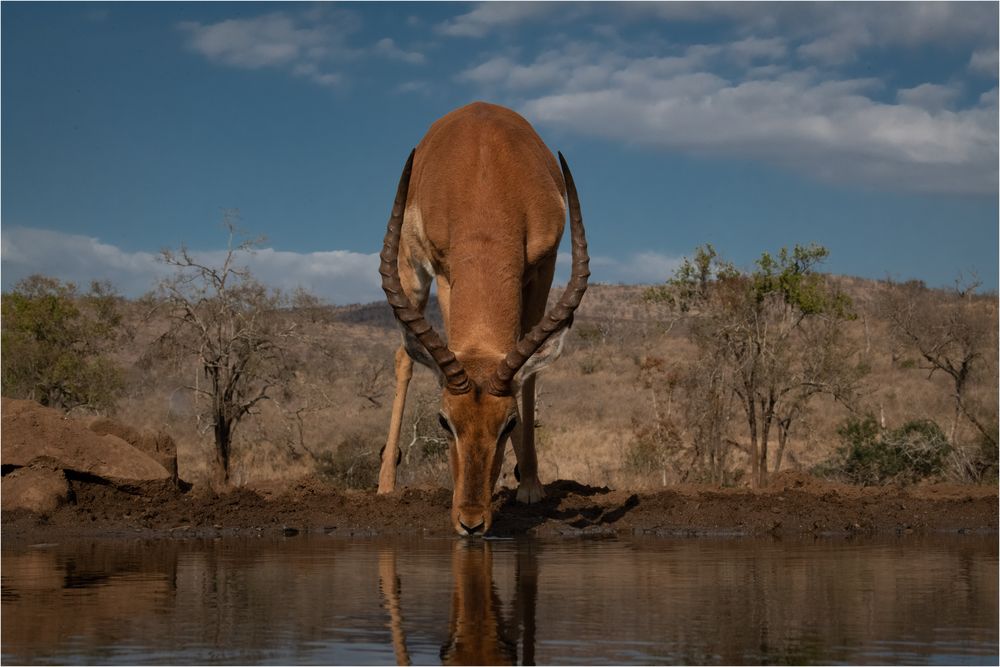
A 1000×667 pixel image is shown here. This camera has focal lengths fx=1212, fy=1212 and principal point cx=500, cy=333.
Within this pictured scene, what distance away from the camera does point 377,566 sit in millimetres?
8844

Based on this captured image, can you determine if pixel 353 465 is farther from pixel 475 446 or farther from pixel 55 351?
pixel 475 446

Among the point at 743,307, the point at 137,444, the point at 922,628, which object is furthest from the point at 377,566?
the point at 743,307

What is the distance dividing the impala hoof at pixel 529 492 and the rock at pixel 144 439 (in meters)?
4.13

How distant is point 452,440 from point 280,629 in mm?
3417

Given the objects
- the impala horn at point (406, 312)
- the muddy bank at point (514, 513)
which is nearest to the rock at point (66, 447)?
the muddy bank at point (514, 513)

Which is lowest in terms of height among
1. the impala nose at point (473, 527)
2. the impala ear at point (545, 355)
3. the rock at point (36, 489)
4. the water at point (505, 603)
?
the water at point (505, 603)

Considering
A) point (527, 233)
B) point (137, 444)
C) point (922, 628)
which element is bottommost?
point (922, 628)

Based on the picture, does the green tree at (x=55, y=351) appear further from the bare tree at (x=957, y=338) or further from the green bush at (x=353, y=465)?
the bare tree at (x=957, y=338)

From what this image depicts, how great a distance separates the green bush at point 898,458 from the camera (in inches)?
762

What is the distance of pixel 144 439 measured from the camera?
14328mm

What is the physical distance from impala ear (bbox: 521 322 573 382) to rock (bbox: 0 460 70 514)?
218 inches

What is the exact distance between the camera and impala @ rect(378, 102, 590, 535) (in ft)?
30.2

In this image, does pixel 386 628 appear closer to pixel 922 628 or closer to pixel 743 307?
pixel 922 628

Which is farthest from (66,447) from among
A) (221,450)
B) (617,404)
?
(617,404)
